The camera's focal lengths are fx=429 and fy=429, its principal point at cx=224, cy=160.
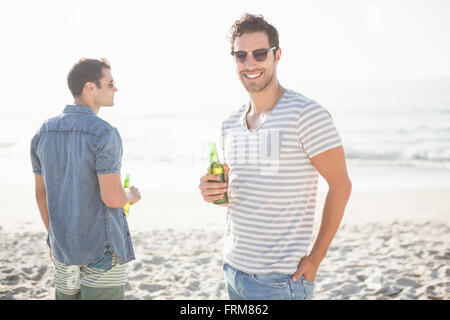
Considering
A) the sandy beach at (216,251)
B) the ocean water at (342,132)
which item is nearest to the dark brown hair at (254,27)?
the sandy beach at (216,251)

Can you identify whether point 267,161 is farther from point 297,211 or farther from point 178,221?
point 178,221

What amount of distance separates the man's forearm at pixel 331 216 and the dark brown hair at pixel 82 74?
176 cm

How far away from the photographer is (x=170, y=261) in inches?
243

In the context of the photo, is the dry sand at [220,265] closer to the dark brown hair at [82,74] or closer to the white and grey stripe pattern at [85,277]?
the white and grey stripe pattern at [85,277]

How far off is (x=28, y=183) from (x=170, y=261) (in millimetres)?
7489

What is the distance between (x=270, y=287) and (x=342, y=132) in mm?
23782

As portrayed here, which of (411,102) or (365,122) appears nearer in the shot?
(365,122)

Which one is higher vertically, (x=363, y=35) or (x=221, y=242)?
(x=363, y=35)

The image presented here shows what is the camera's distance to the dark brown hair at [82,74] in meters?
2.93

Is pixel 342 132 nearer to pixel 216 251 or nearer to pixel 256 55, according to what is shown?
pixel 216 251

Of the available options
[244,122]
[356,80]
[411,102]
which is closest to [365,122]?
[411,102]

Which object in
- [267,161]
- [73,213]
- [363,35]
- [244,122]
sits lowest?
[73,213]

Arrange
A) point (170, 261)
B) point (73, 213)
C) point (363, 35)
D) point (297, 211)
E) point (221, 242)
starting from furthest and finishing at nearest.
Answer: point (363, 35), point (221, 242), point (170, 261), point (73, 213), point (297, 211)

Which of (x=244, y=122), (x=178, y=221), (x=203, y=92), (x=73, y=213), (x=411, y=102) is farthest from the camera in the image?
(x=203, y=92)
